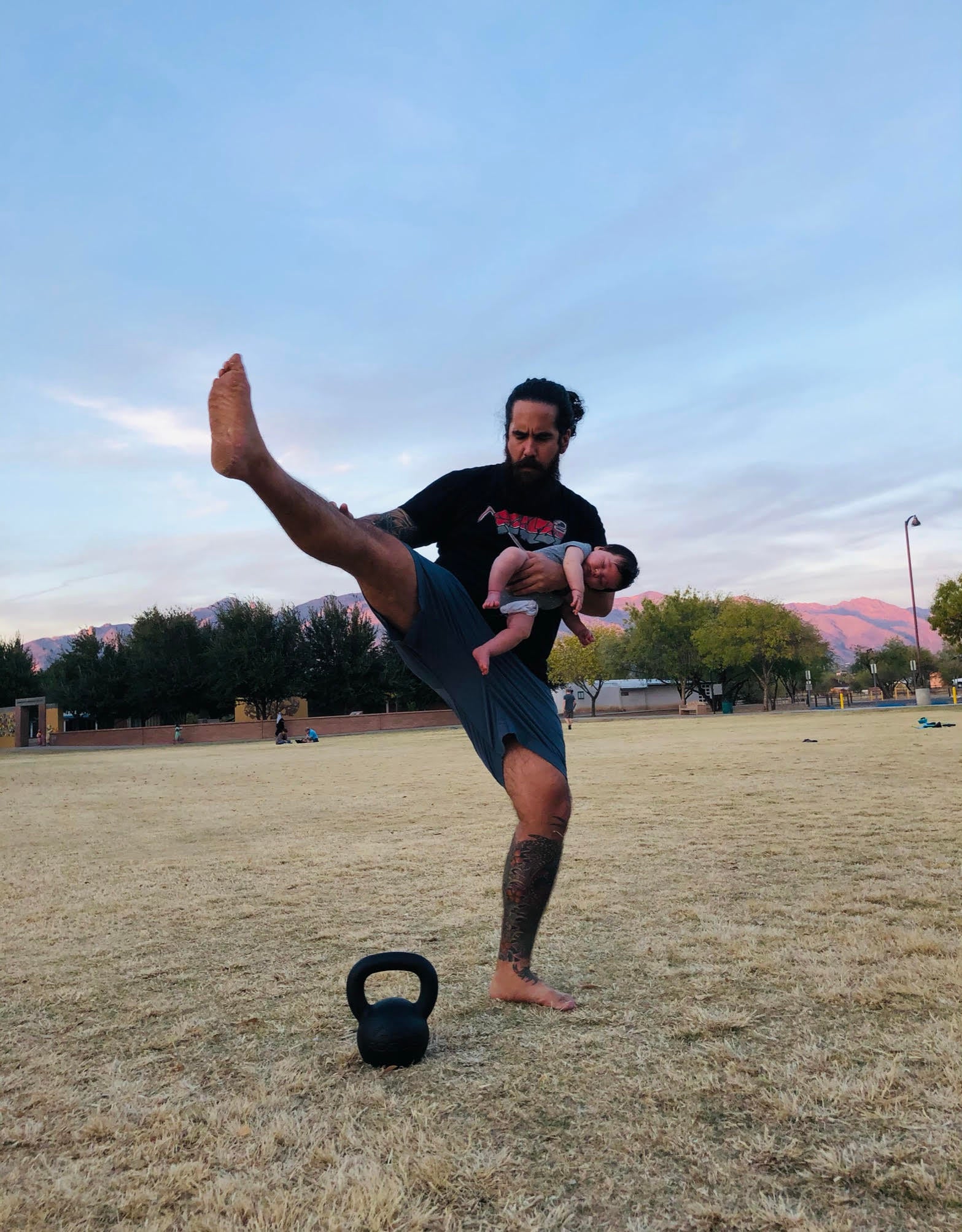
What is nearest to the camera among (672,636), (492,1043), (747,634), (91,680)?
(492,1043)

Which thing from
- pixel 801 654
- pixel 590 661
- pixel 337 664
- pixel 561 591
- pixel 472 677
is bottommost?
pixel 472 677

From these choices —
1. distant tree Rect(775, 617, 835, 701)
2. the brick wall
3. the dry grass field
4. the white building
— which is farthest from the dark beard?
the white building

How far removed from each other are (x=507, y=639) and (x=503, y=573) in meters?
0.21

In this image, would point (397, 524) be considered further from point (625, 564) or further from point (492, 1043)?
point (492, 1043)

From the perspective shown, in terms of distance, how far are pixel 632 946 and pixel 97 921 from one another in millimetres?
3015

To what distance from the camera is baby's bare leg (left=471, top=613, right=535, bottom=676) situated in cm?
263

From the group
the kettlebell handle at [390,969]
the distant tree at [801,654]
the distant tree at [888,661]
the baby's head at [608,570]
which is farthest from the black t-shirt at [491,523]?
the distant tree at [888,661]

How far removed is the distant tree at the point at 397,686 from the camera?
55.8 metres

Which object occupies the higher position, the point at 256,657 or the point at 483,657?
the point at 256,657

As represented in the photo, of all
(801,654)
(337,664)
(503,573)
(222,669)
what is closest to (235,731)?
(222,669)

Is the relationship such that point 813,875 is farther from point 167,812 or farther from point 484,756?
point 167,812

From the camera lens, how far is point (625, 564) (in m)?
2.79

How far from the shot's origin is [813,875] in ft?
17.0

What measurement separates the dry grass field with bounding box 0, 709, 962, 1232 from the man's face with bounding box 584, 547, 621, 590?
1.48m
